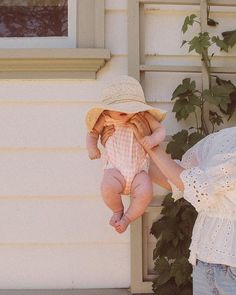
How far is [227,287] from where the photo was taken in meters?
1.92

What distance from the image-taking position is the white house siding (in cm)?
323

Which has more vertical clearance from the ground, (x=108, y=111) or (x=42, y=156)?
(x=108, y=111)

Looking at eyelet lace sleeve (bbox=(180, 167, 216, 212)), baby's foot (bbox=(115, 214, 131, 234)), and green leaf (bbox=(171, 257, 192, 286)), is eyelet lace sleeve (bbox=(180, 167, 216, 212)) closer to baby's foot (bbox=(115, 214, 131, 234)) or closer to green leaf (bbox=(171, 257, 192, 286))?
baby's foot (bbox=(115, 214, 131, 234))

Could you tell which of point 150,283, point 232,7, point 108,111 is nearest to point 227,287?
point 108,111

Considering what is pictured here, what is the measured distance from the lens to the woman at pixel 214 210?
6.32 ft

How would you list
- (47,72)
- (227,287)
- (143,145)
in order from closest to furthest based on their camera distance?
(227,287), (143,145), (47,72)

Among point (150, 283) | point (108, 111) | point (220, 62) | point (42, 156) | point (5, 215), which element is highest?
point (220, 62)

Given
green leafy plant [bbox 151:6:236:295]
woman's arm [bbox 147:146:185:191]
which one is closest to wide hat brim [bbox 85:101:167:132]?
woman's arm [bbox 147:146:185:191]

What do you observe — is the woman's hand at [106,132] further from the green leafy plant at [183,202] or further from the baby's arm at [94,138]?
the green leafy plant at [183,202]

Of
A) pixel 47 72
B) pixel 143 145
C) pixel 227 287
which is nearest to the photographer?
pixel 227 287

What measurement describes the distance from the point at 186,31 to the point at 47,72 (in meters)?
0.75

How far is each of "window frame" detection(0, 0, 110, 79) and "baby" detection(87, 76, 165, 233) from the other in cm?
93

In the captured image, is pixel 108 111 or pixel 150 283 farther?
pixel 150 283

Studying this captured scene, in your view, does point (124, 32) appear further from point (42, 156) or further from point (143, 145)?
point (143, 145)
